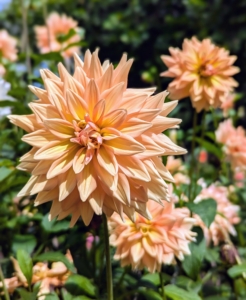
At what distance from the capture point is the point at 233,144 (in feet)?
4.42

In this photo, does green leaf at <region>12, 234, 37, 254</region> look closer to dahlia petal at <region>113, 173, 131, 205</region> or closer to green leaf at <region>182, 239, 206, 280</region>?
green leaf at <region>182, 239, 206, 280</region>

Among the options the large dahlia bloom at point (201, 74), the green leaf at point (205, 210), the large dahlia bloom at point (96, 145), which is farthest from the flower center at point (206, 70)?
the large dahlia bloom at point (96, 145)

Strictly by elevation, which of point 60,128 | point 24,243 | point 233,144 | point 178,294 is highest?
point 233,144

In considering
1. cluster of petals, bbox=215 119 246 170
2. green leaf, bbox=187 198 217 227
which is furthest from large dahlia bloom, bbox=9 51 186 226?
cluster of petals, bbox=215 119 246 170

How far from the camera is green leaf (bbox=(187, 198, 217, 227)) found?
33.0 inches

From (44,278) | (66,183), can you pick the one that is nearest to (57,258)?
(44,278)

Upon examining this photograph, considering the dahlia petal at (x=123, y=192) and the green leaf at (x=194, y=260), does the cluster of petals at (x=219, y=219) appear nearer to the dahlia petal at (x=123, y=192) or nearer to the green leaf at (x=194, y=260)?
the green leaf at (x=194, y=260)

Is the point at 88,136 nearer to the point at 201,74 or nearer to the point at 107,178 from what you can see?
the point at 107,178

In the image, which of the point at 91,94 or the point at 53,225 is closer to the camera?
the point at 91,94

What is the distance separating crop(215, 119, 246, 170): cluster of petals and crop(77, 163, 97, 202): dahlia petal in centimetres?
86

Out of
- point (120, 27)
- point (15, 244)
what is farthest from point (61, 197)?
point (120, 27)

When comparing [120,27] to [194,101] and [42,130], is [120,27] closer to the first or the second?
[194,101]

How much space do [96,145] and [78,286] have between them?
0.29 meters

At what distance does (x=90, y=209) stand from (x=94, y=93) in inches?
5.6
